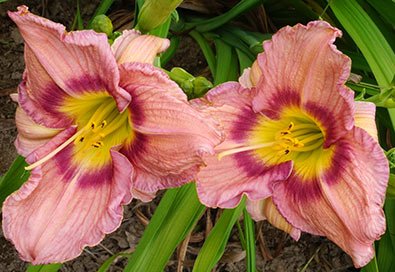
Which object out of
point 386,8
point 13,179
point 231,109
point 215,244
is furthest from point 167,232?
point 386,8

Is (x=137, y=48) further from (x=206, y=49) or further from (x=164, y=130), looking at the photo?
(x=206, y=49)

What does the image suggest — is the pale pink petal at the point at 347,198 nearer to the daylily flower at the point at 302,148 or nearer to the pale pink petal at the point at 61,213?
the daylily flower at the point at 302,148

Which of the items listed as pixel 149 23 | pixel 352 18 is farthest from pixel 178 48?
pixel 149 23

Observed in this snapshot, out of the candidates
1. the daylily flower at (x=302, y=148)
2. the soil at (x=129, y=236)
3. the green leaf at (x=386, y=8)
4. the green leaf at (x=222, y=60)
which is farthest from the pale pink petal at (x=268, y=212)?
the soil at (x=129, y=236)

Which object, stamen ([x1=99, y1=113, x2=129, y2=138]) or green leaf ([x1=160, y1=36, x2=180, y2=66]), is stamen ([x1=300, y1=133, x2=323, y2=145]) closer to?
stamen ([x1=99, y1=113, x2=129, y2=138])

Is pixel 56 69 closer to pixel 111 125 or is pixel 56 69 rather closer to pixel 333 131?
pixel 111 125

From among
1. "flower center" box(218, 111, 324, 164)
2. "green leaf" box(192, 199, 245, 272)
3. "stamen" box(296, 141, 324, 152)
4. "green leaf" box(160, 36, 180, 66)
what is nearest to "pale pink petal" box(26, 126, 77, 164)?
"flower center" box(218, 111, 324, 164)

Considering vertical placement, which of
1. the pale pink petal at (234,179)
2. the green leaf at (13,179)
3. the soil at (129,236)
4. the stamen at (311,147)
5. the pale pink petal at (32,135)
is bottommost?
the soil at (129,236)
